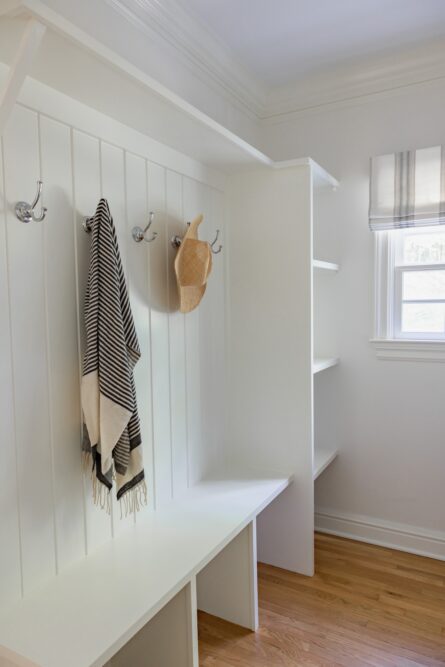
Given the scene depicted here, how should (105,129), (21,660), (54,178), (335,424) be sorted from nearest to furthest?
1. (21,660)
2. (54,178)
3. (105,129)
4. (335,424)

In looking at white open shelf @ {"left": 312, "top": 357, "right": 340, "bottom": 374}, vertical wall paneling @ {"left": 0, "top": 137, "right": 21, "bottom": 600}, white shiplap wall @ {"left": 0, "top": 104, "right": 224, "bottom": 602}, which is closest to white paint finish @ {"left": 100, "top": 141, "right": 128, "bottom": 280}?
white shiplap wall @ {"left": 0, "top": 104, "right": 224, "bottom": 602}

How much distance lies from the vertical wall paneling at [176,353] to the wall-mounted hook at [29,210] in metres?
0.63

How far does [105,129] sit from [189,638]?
164 cm

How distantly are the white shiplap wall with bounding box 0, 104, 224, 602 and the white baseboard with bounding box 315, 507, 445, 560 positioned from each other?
1.16m

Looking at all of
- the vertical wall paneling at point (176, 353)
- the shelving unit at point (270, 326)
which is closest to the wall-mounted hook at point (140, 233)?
the vertical wall paneling at point (176, 353)

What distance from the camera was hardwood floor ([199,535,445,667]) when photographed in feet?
5.57

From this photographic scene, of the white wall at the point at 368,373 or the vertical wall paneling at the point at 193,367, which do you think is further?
the white wall at the point at 368,373

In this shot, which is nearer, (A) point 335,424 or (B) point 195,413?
(B) point 195,413

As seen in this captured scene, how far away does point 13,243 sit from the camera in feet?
4.03

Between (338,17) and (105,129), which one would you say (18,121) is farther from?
(338,17)

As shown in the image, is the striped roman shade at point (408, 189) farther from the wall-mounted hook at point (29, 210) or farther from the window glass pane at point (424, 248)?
the wall-mounted hook at point (29, 210)

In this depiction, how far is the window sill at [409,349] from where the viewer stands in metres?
2.29

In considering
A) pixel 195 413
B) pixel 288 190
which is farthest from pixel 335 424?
pixel 288 190

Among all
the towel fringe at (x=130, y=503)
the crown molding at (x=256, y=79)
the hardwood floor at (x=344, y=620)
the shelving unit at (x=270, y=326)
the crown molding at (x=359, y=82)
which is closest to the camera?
the towel fringe at (x=130, y=503)
